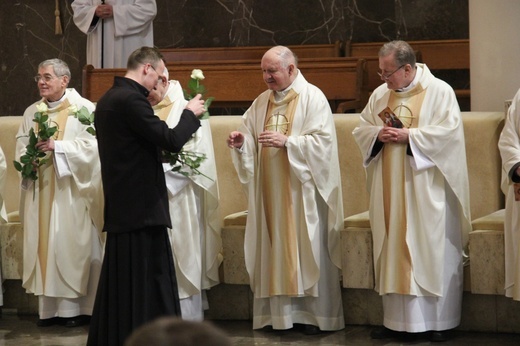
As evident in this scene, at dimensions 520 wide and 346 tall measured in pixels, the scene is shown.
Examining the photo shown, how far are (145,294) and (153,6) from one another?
19.1 feet

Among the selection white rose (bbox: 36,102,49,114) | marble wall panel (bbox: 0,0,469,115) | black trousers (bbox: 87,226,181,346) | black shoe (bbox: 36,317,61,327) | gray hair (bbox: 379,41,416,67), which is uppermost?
marble wall panel (bbox: 0,0,469,115)

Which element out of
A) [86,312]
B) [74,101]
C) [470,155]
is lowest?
[86,312]

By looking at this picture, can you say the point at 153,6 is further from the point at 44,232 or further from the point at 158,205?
the point at 158,205

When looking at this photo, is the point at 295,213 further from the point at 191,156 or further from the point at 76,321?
the point at 76,321

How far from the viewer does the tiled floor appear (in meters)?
6.75

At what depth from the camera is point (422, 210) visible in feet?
21.9

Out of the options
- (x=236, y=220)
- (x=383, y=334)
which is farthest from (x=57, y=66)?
(x=383, y=334)

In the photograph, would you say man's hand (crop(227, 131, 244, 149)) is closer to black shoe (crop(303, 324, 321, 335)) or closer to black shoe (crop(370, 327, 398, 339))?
black shoe (crop(303, 324, 321, 335))

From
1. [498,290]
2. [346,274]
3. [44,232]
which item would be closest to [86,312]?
[44,232]

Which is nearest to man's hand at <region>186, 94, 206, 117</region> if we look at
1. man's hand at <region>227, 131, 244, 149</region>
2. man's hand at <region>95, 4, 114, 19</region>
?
man's hand at <region>227, 131, 244, 149</region>

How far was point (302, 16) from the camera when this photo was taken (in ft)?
42.5

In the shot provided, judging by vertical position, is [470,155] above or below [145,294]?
above

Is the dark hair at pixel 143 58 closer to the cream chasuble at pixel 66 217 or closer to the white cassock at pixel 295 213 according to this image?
the white cassock at pixel 295 213

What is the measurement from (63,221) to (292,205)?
1.81 meters
